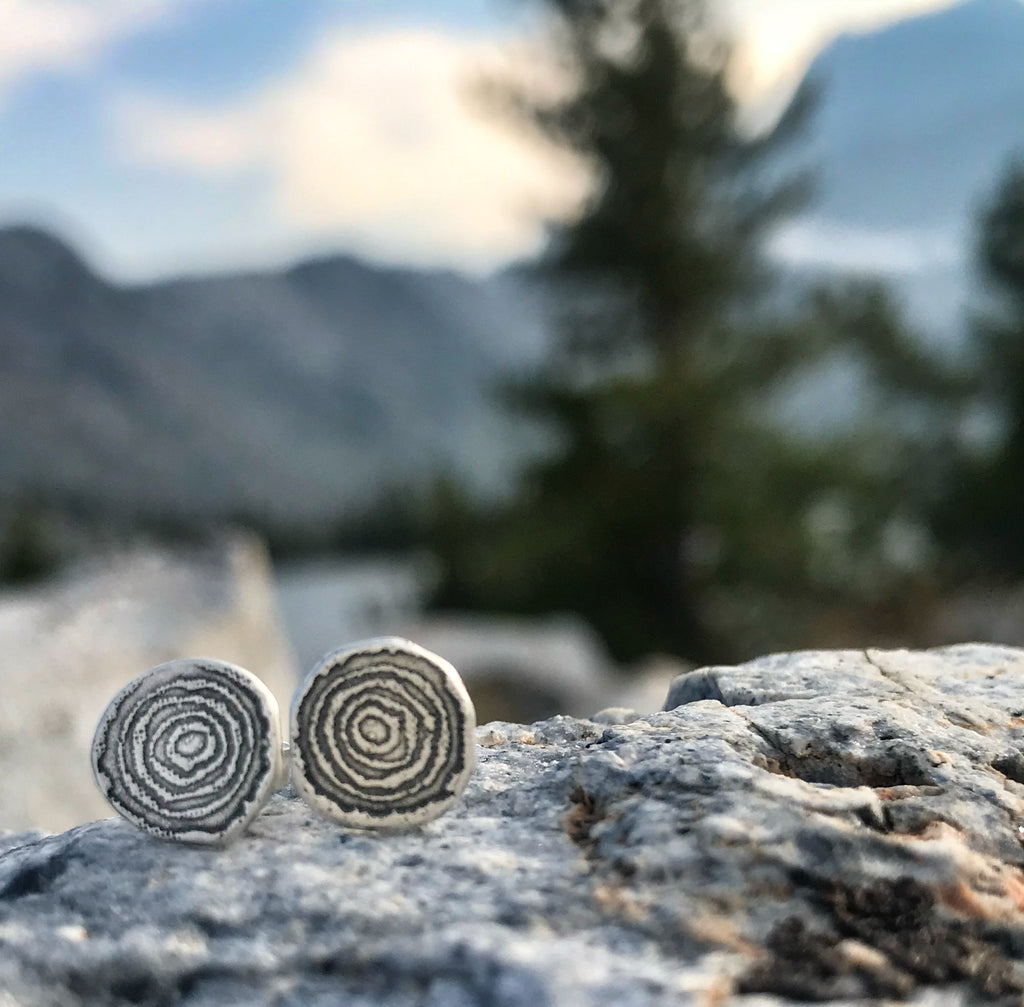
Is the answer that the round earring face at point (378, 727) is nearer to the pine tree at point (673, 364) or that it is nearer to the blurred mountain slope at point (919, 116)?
the pine tree at point (673, 364)

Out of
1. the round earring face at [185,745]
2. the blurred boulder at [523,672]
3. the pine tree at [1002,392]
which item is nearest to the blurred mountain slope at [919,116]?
the pine tree at [1002,392]

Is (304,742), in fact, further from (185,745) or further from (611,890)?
(611,890)

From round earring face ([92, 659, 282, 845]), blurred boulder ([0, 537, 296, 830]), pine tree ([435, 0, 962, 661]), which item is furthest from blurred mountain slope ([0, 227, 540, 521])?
round earring face ([92, 659, 282, 845])

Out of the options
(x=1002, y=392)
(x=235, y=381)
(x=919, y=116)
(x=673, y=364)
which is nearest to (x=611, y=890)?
(x=673, y=364)

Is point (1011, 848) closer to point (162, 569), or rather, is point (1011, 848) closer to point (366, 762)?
point (366, 762)

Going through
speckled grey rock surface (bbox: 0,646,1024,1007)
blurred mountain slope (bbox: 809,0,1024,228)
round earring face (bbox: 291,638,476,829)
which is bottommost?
speckled grey rock surface (bbox: 0,646,1024,1007)

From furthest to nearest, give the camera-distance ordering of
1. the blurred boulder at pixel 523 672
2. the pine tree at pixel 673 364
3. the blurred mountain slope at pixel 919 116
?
the blurred mountain slope at pixel 919 116
the pine tree at pixel 673 364
the blurred boulder at pixel 523 672

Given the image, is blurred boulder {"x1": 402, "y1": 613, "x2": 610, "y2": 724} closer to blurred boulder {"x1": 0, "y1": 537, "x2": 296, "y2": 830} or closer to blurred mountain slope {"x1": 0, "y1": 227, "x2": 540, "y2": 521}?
blurred boulder {"x1": 0, "y1": 537, "x2": 296, "y2": 830}
